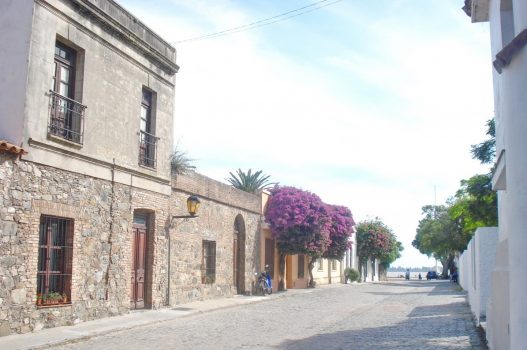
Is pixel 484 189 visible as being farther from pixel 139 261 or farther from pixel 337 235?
pixel 337 235

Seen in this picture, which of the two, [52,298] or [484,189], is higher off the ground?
[484,189]

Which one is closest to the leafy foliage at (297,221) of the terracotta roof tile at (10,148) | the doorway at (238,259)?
the doorway at (238,259)

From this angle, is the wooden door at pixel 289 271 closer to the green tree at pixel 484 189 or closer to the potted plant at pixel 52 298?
the green tree at pixel 484 189

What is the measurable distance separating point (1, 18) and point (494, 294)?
11.1m

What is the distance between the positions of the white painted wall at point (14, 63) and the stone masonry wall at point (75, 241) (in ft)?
2.79

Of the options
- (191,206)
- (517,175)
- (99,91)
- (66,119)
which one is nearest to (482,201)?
(191,206)

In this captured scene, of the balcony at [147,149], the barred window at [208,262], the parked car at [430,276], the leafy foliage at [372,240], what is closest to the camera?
the balcony at [147,149]

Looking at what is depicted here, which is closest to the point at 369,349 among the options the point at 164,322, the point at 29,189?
the point at 164,322

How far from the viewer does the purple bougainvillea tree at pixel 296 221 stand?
29719 mm

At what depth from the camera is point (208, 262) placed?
74.2 feet

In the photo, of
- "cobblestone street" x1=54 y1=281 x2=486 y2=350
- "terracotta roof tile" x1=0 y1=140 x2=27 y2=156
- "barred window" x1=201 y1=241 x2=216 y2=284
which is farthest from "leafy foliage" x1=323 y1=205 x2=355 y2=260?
"terracotta roof tile" x1=0 y1=140 x2=27 y2=156

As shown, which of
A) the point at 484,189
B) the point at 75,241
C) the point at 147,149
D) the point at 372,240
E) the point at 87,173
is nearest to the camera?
the point at 75,241

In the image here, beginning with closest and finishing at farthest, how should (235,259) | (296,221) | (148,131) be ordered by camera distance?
(148,131) < (235,259) < (296,221)

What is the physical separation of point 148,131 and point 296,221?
13173 mm
